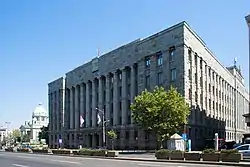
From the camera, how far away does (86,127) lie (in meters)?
122

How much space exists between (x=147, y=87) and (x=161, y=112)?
26033 mm

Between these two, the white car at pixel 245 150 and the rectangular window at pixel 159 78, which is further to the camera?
the rectangular window at pixel 159 78

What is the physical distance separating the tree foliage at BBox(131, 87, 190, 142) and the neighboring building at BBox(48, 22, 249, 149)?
44.4ft

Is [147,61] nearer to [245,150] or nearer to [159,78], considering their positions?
[159,78]

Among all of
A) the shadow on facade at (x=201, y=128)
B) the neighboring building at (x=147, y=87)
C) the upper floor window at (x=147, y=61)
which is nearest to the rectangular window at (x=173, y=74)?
the neighboring building at (x=147, y=87)

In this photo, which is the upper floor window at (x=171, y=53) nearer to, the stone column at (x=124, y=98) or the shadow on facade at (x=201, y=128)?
the shadow on facade at (x=201, y=128)

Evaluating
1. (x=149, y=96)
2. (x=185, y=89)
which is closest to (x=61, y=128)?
(x=185, y=89)

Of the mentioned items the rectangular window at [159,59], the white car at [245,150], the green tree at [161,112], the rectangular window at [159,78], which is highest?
the rectangular window at [159,59]

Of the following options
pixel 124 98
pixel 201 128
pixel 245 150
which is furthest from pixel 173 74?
pixel 245 150

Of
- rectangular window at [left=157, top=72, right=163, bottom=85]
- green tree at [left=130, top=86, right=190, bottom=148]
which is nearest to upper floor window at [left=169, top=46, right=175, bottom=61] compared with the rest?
rectangular window at [left=157, top=72, right=163, bottom=85]

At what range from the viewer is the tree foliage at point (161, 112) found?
6656cm

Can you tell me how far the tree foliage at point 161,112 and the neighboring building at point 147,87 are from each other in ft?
44.4

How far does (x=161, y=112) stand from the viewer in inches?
2628

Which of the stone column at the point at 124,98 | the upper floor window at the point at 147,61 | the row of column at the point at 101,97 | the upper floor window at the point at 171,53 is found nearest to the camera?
the upper floor window at the point at 171,53
